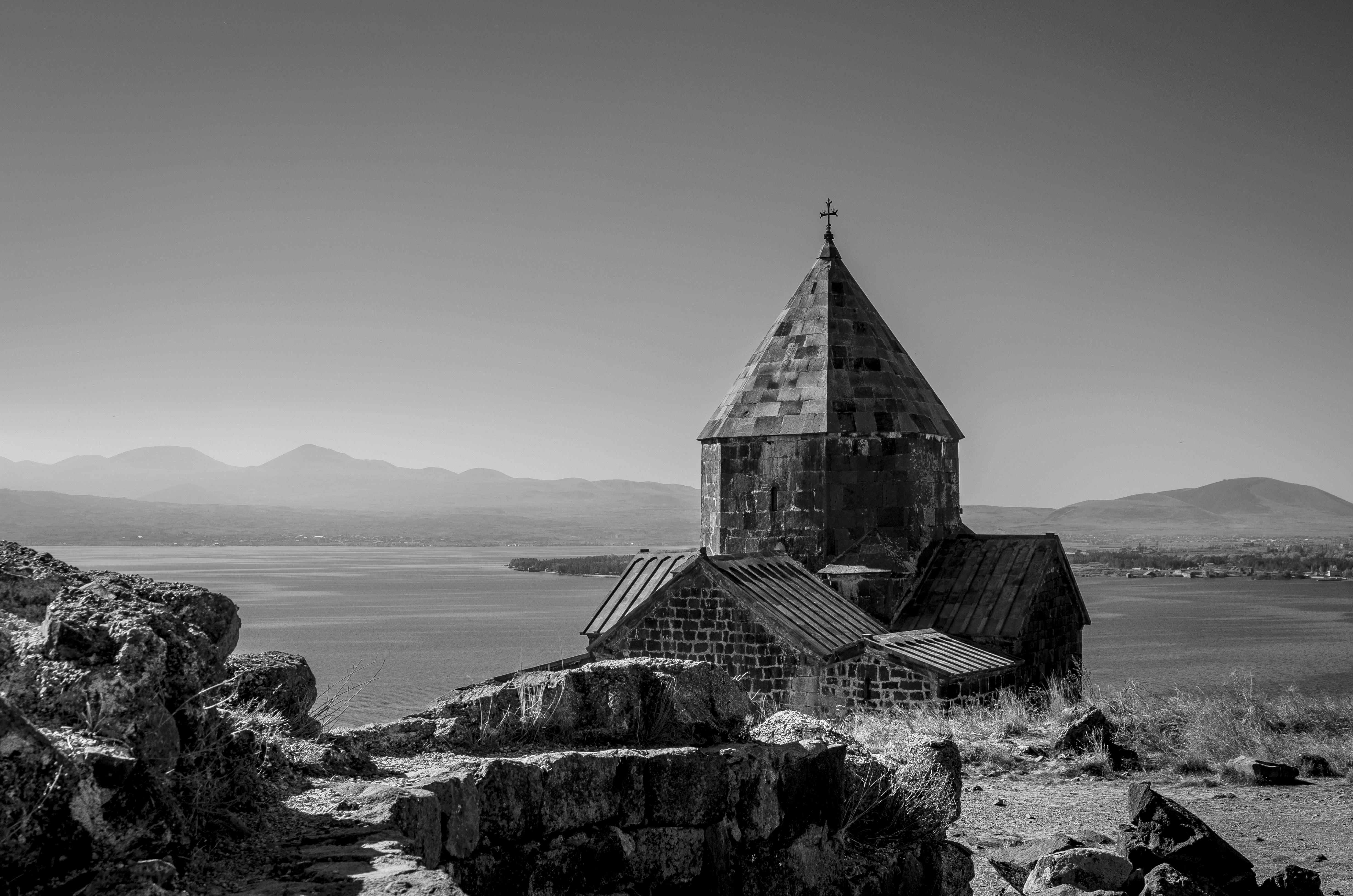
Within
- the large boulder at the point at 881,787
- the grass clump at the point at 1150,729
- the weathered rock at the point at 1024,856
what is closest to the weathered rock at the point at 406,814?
the large boulder at the point at 881,787

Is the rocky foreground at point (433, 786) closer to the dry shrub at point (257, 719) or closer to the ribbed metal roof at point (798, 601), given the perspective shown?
the dry shrub at point (257, 719)

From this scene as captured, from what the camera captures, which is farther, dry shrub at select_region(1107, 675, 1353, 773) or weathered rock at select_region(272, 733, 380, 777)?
dry shrub at select_region(1107, 675, 1353, 773)

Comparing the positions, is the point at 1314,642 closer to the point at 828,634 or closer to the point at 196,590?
the point at 828,634

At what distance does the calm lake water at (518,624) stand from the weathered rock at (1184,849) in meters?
4.80

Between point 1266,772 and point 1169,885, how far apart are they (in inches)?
168

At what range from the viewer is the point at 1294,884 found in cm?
643

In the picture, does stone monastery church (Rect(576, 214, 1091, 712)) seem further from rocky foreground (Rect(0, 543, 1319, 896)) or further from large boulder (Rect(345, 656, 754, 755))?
large boulder (Rect(345, 656, 754, 755))

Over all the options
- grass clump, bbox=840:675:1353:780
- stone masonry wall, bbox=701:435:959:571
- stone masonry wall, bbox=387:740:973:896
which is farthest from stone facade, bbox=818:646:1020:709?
stone masonry wall, bbox=387:740:973:896

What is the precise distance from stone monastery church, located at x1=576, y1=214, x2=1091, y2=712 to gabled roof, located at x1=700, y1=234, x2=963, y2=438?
0.9 inches

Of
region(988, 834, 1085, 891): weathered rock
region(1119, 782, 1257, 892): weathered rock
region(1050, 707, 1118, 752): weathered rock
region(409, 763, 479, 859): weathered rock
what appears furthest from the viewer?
region(1050, 707, 1118, 752): weathered rock

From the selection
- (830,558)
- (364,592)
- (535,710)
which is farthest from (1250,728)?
(364,592)

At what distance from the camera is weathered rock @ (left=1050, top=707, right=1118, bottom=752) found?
10.4m

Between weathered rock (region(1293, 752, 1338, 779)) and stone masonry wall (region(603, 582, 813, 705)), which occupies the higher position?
stone masonry wall (region(603, 582, 813, 705))

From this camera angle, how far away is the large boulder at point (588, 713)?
4.74m
